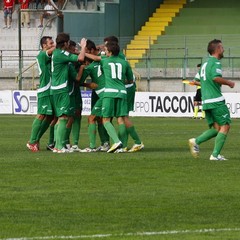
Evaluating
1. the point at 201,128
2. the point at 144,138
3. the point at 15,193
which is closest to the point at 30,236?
the point at 15,193

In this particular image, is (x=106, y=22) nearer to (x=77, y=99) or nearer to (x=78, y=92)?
(x=78, y=92)

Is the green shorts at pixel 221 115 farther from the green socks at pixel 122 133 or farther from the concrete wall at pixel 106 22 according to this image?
the concrete wall at pixel 106 22

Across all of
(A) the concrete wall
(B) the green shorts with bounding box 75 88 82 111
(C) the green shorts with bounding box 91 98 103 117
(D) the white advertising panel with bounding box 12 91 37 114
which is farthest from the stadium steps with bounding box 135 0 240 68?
(C) the green shorts with bounding box 91 98 103 117

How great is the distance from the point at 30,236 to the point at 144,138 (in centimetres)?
1533

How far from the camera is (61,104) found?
64.3 feet

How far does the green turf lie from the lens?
10211 mm

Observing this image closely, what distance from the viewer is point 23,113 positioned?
42781 millimetres

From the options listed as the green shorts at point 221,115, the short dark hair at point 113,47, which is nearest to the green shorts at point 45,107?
the short dark hair at point 113,47

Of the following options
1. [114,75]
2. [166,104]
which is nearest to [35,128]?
[114,75]

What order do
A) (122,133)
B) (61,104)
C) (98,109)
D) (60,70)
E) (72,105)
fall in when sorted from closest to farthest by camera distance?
(60,70), (61,104), (122,133), (72,105), (98,109)

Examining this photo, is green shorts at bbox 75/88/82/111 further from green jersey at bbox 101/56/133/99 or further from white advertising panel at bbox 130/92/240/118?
white advertising panel at bbox 130/92/240/118

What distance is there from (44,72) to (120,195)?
784 cm

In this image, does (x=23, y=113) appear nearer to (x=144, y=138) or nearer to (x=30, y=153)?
(x=144, y=138)

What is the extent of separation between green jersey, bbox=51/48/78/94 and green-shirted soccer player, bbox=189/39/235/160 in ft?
9.35
